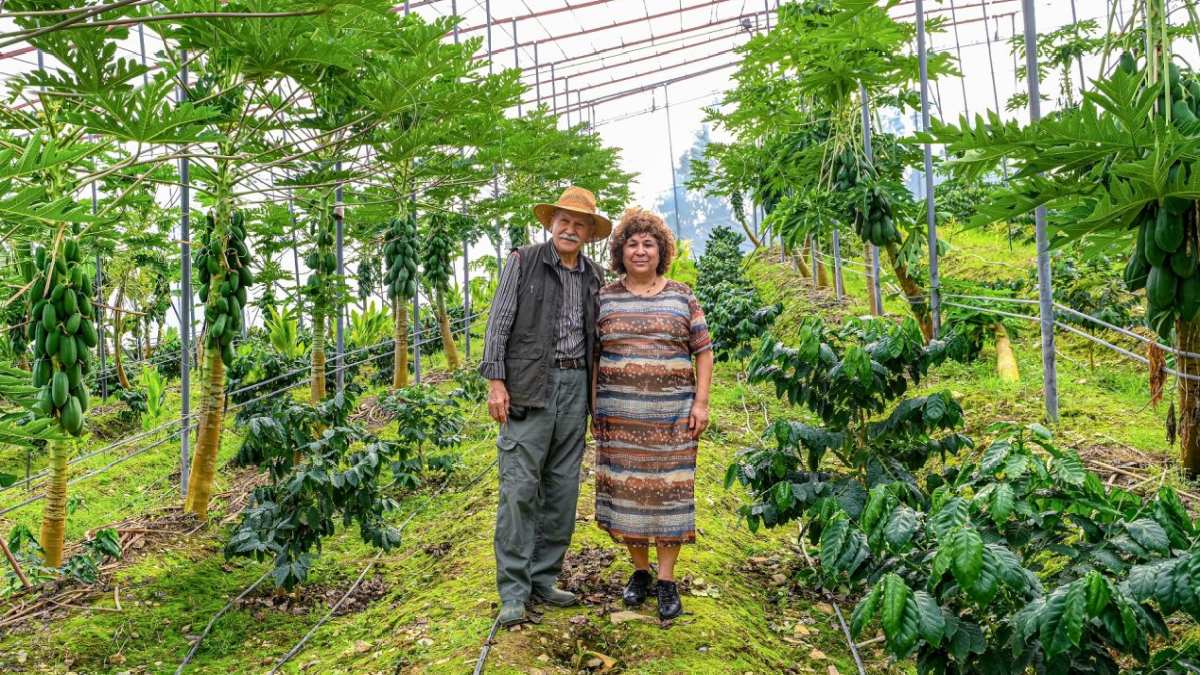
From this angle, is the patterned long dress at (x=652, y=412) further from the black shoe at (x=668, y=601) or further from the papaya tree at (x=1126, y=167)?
the papaya tree at (x=1126, y=167)

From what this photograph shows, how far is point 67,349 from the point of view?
3109mm

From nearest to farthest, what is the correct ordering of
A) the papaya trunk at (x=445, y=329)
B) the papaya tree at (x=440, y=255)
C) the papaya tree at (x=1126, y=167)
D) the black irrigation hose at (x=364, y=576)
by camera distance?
the papaya tree at (x=1126, y=167) < the black irrigation hose at (x=364, y=576) < the papaya tree at (x=440, y=255) < the papaya trunk at (x=445, y=329)

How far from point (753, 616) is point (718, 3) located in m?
15.0

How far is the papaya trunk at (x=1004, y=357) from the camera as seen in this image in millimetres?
4832

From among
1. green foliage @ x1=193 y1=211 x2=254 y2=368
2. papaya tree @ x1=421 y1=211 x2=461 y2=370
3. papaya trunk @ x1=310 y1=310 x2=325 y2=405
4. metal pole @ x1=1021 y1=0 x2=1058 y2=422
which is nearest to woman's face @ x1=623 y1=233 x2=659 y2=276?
metal pole @ x1=1021 y1=0 x2=1058 y2=422

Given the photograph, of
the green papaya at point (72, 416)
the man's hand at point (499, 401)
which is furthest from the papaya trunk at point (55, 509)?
the man's hand at point (499, 401)

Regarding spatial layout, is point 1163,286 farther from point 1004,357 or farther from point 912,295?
point 1004,357

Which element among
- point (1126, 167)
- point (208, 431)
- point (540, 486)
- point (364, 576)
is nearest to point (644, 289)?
point (540, 486)

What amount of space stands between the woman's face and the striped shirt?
22 centimetres

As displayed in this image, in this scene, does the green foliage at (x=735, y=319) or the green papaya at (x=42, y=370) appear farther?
the green foliage at (x=735, y=319)

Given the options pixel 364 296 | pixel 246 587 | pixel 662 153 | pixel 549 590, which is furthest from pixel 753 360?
pixel 662 153

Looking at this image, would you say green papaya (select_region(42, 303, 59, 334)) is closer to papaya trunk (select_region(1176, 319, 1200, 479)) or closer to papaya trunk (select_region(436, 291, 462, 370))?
papaya trunk (select_region(1176, 319, 1200, 479))

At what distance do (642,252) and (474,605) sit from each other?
148cm

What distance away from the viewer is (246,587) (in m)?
3.77
